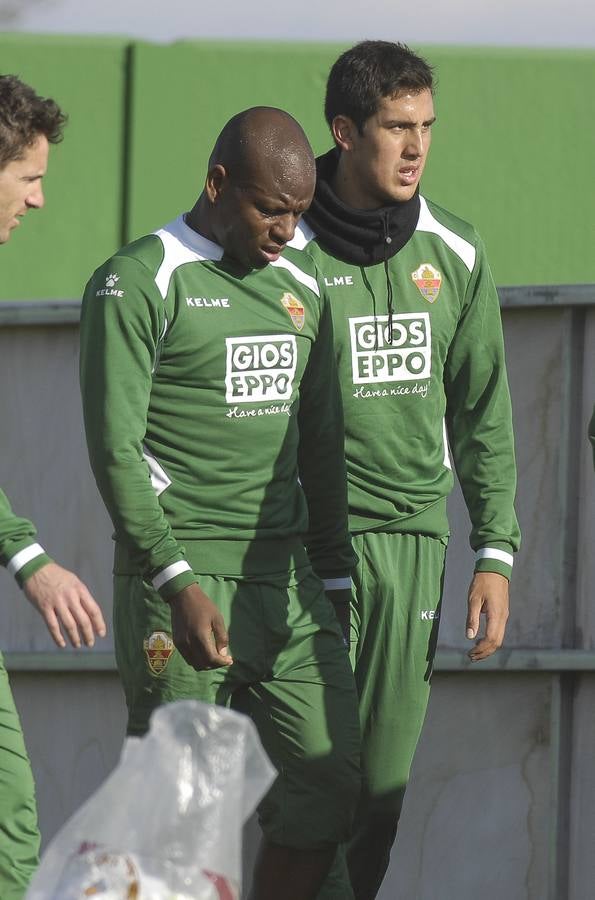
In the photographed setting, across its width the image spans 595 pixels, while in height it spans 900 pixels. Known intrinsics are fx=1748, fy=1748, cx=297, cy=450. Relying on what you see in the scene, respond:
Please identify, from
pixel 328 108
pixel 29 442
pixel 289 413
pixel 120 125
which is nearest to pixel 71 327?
pixel 29 442

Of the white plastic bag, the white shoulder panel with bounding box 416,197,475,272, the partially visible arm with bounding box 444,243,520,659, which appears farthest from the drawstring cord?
the white plastic bag

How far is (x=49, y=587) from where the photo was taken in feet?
12.1

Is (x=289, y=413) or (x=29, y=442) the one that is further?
(x=29, y=442)

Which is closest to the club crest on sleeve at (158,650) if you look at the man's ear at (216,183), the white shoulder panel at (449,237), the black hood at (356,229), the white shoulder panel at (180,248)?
the white shoulder panel at (180,248)

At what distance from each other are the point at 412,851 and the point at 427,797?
0.61 feet

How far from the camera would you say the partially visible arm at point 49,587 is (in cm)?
362

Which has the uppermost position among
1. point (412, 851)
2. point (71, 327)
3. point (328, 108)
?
point (328, 108)

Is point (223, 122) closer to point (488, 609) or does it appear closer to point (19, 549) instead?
point (488, 609)

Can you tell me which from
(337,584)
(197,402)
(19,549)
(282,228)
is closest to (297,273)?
(282,228)

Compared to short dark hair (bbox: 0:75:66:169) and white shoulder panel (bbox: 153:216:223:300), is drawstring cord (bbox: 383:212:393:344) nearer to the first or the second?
white shoulder panel (bbox: 153:216:223:300)

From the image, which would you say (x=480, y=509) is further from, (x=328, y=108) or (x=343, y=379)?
(x=328, y=108)

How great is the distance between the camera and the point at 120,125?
8.04m

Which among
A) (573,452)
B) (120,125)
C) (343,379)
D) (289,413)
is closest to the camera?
(289,413)

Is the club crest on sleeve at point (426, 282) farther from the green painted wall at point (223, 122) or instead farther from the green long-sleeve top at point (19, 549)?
the green painted wall at point (223, 122)
